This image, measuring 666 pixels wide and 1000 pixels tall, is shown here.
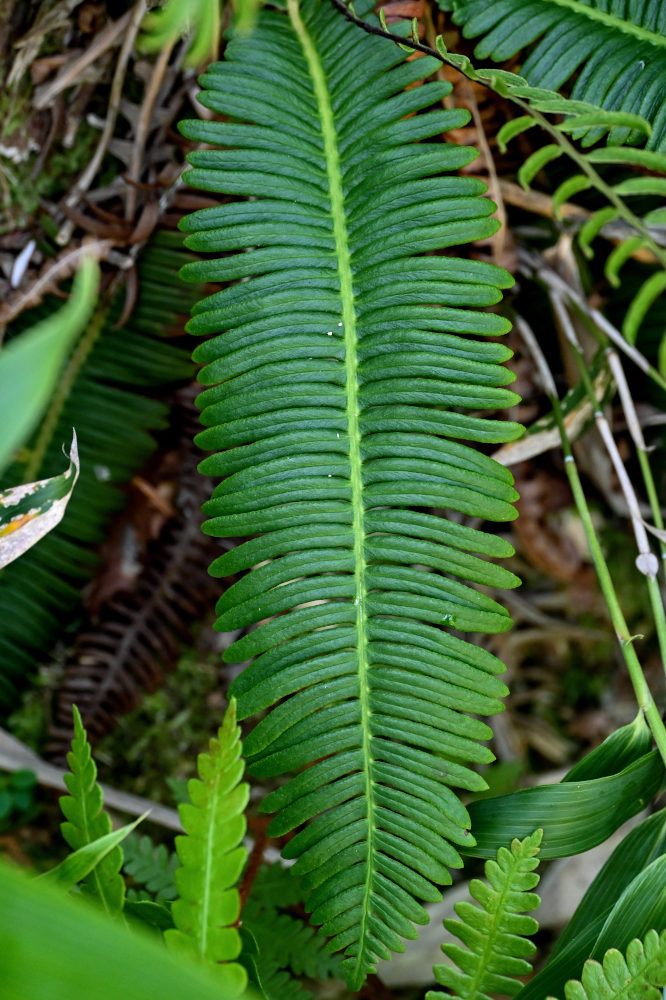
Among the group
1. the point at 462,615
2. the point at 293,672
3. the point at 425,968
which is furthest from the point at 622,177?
the point at 425,968

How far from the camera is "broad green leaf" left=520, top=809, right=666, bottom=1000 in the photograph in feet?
3.11

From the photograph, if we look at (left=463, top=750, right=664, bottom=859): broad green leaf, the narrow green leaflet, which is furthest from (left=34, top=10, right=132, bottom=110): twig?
(left=463, top=750, right=664, bottom=859): broad green leaf

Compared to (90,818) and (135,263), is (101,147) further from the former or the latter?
(90,818)

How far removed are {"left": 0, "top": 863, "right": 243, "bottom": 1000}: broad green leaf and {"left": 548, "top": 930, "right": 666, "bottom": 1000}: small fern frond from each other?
1.74ft

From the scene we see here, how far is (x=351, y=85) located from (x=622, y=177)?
0.58 metres

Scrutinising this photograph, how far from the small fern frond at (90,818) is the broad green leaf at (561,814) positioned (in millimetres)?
458

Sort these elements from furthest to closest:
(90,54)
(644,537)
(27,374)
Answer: (90,54)
(644,537)
(27,374)

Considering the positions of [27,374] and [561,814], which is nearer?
[27,374]

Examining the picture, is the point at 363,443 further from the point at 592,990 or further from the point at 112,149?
the point at 112,149

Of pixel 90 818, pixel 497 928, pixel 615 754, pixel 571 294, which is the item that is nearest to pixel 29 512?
pixel 90 818

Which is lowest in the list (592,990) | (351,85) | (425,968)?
(425,968)

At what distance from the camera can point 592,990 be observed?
814 mm

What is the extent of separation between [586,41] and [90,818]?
1.24m

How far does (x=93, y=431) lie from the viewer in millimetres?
1395
